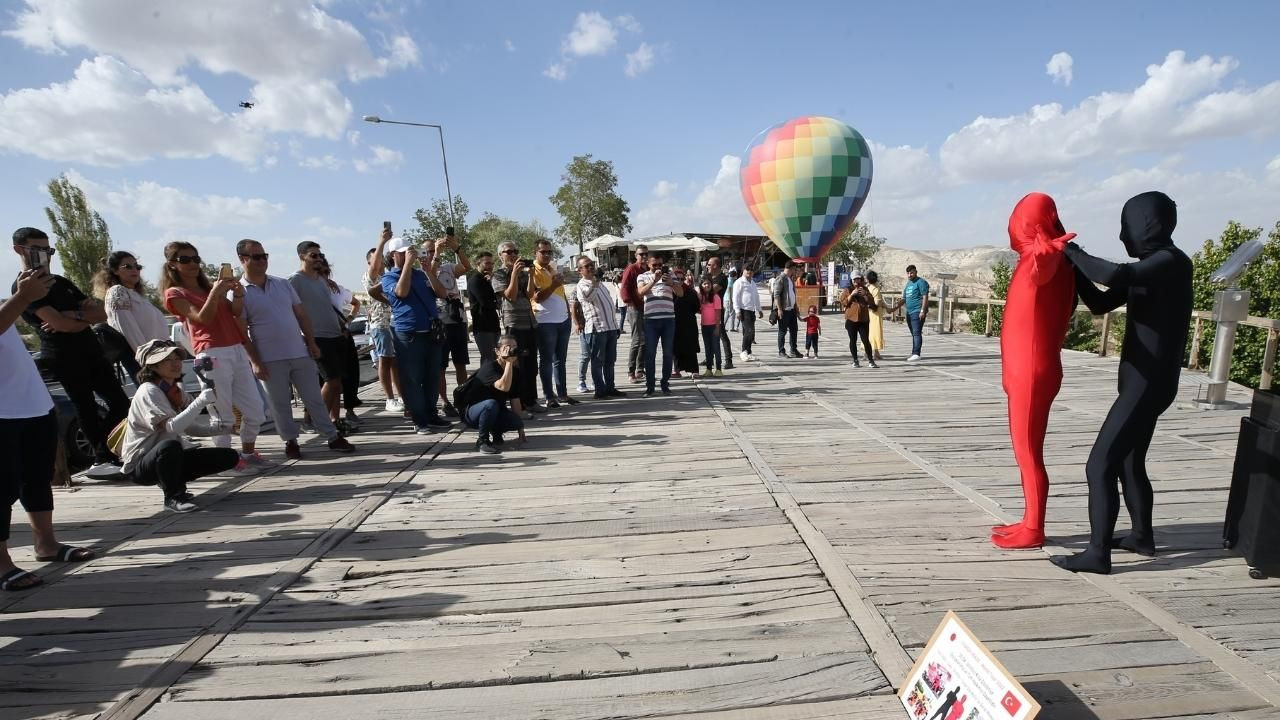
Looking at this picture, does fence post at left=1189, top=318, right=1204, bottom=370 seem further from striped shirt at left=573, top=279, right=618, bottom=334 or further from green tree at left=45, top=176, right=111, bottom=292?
green tree at left=45, top=176, right=111, bottom=292

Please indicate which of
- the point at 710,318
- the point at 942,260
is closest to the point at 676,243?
the point at 710,318

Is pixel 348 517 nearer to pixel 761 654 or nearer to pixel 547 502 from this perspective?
pixel 547 502

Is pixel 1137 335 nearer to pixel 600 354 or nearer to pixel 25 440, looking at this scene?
pixel 25 440

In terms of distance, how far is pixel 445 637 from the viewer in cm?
266

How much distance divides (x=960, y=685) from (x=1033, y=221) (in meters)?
2.09

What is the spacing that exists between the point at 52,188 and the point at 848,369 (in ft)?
182

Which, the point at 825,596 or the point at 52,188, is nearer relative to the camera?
the point at 825,596

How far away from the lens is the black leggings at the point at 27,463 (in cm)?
321

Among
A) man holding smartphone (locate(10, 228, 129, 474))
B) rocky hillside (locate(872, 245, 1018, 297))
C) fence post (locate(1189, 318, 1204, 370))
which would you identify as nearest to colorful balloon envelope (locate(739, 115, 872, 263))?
fence post (locate(1189, 318, 1204, 370))

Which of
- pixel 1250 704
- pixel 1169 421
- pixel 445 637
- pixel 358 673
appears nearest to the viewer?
pixel 1250 704

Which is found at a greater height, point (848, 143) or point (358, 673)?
point (848, 143)

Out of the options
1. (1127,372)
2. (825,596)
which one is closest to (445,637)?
(825,596)

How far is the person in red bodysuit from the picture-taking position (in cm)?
307

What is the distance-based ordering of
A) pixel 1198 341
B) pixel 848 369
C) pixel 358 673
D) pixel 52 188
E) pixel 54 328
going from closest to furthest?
pixel 358 673 < pixel 54 328 < pixel 1198 341 < pixel 848 369 < pixel 52 188
